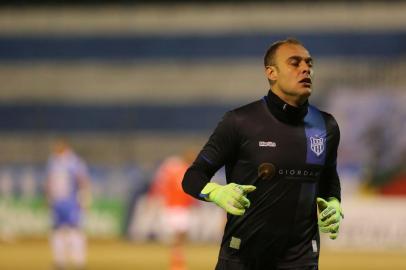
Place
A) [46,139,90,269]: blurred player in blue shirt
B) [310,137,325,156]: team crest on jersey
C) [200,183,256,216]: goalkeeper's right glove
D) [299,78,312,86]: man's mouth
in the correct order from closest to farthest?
[200,183,256,216]: goalkeeper's right glove
[299,78,312,86]: man's mouth
[310,137,325,156]: team crest on jersey
[46,139,90,269]: blurred player in blue shirt

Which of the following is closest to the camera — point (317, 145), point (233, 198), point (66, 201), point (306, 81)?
point (233, 198)

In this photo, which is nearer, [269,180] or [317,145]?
[269,180]

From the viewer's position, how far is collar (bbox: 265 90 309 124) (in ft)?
18.2

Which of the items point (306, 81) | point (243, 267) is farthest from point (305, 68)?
point (243, 267)

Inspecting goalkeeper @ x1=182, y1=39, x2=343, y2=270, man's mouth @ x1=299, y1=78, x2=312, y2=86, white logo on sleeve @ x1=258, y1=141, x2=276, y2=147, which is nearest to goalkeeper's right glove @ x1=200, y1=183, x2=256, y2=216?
goalkeeper @ x1=182, y1=39, x2=343, y2=270

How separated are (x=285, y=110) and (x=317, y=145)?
282mm

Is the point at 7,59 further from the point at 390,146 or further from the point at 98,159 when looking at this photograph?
the point at 390,146

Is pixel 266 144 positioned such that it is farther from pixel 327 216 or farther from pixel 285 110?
pixel 327 216

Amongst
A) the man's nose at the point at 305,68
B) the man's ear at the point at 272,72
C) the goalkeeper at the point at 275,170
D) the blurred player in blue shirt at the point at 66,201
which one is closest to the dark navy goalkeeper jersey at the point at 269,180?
the goalkeeper at the point at 275,170

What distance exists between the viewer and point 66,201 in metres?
16.4

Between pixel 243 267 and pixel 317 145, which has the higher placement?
pixel 317 145

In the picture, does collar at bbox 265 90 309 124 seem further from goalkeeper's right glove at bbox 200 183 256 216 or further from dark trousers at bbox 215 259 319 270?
dark trousers at bbox 215 259 319 270

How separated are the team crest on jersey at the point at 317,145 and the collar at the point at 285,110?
0.47ft

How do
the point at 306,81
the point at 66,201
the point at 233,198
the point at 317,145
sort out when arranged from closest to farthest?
1. the point at 233,198
2. the point at 306,81
3. the point at 317,145
4. the point at 66,201
